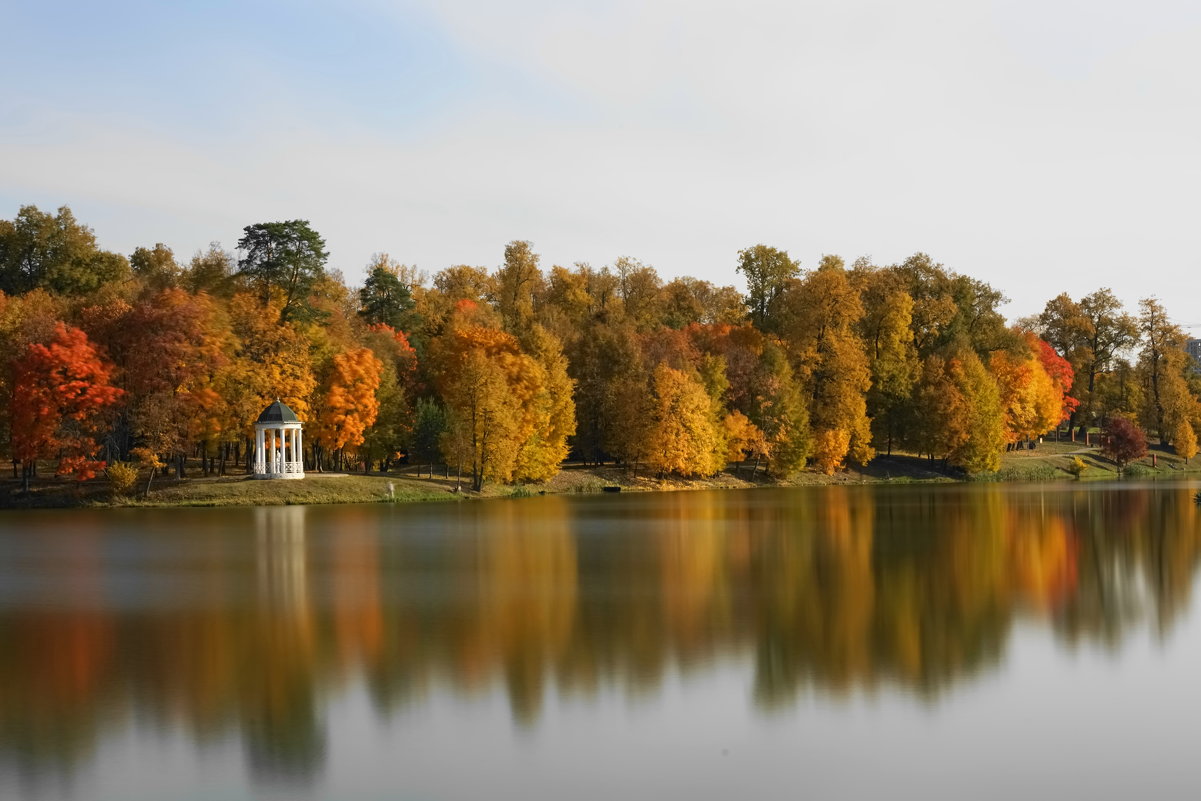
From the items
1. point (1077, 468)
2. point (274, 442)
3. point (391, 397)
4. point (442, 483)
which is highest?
point (391, 397)

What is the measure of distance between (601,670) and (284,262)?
1706 inches

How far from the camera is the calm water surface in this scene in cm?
1083

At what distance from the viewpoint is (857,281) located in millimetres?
70562

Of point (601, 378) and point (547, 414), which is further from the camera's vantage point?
point (601, 378)

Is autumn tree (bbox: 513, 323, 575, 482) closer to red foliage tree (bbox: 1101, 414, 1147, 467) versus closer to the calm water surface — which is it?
the calm water surface

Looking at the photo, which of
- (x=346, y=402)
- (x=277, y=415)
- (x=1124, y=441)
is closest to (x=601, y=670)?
(x=277, y=415)

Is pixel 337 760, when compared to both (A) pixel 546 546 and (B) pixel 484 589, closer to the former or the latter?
(B) pixel 484 589

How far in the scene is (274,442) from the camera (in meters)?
51.2

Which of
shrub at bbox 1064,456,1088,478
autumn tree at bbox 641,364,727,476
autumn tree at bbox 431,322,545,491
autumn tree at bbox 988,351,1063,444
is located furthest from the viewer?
autumn tree at bbox 988,351,1063,444

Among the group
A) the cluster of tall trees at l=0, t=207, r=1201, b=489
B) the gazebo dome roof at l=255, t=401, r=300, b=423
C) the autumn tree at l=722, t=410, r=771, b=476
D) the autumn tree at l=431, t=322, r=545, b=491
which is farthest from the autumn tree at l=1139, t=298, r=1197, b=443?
the gazebo dome roof at l=255, t=401, r=300, b=423

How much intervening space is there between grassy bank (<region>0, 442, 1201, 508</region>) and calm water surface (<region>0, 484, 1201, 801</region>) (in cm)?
1762

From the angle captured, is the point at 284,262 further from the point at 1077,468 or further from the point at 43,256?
the point at 1077,468

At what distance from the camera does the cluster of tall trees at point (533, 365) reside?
49.1m

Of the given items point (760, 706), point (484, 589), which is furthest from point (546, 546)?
point (760, 706)
